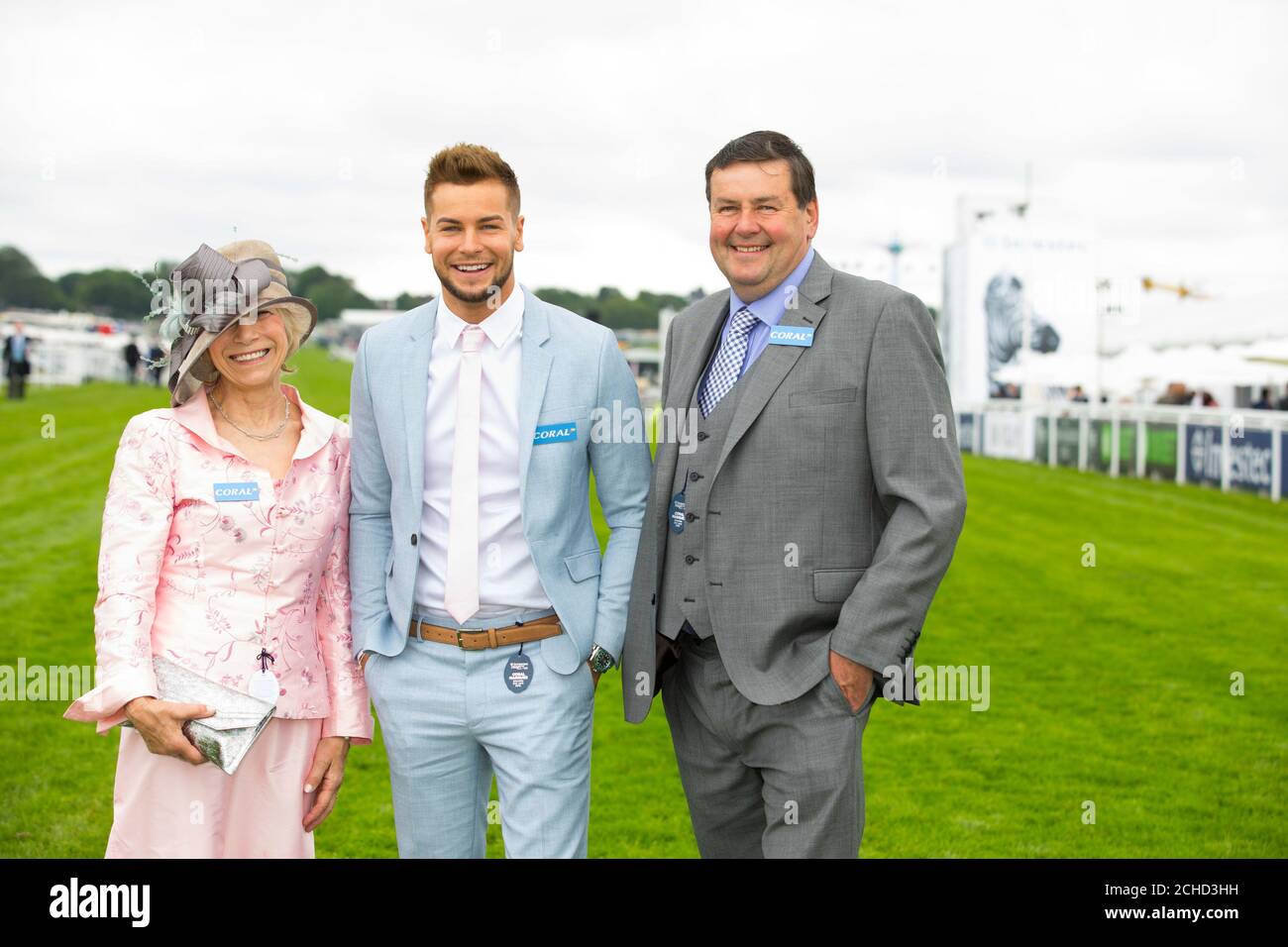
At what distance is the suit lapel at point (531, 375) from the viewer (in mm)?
3445

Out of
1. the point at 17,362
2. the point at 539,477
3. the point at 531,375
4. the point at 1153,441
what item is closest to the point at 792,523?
the point at 539,477

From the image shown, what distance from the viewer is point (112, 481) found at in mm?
3279

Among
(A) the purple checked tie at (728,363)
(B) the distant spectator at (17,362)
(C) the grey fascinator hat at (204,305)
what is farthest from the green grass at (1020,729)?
(B) the distant spectator at (17,362)

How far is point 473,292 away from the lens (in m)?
3.43

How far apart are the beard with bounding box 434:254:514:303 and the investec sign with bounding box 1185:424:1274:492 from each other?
19.3 m

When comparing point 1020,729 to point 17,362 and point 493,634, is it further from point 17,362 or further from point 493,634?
point 17,362

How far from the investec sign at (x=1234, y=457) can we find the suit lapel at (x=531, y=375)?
1917cm

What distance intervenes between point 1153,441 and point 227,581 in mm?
23111

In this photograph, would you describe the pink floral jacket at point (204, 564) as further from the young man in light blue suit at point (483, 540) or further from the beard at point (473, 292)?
the beard at point (473, 292)

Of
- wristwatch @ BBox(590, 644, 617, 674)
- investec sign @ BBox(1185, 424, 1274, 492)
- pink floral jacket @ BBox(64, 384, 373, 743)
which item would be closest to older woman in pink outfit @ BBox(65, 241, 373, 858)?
pink floral jacket @ BBox(64, 384, 373, 743)

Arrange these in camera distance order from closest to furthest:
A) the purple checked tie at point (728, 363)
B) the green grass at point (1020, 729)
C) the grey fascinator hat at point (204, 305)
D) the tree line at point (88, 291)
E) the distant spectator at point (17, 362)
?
the grey fascinator hat at point (204, 305) → the purple checked tie at point (728, 363) → the green grass at point (1020, 729) → the distant spectator at point (17, 362) → the tree line at point (88, 291)

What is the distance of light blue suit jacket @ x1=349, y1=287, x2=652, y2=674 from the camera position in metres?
3.46

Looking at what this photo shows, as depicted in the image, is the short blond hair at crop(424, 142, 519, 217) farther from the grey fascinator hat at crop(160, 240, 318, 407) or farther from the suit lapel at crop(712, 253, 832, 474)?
the suit lapel at crop(712, 253, 832, 474)
